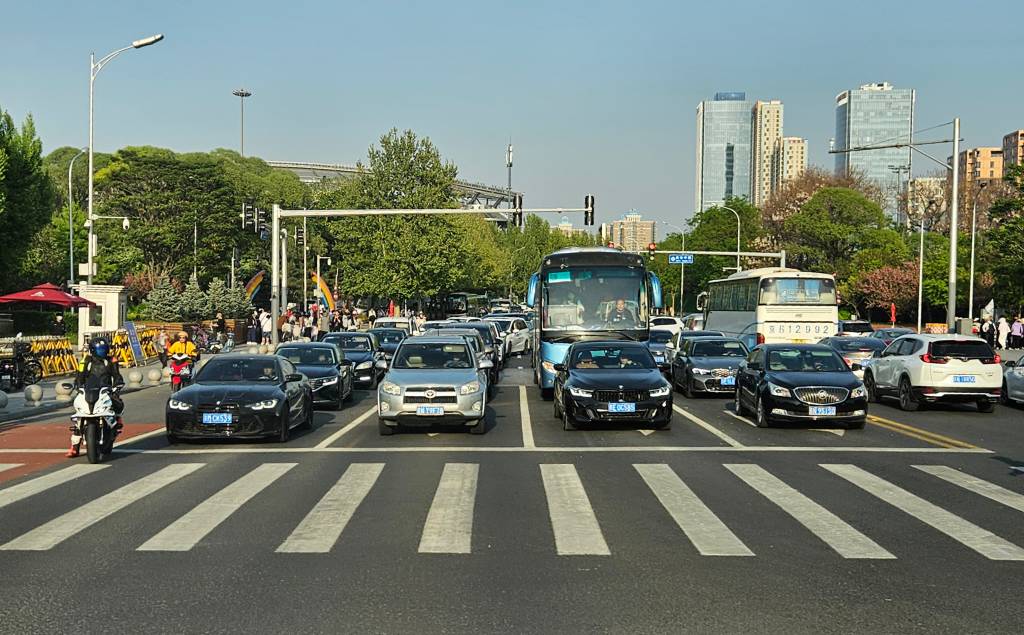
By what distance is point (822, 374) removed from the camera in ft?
61.4

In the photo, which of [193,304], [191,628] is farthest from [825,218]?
[191,628]

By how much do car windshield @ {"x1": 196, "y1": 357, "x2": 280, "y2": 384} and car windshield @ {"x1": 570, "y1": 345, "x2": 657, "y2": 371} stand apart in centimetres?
542

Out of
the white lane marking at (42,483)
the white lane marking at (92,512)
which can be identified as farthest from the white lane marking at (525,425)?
the white lane marking at (42,483)

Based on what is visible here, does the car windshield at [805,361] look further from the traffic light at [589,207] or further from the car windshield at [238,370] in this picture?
the traffic light at [589,207]

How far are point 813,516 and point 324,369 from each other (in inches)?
572

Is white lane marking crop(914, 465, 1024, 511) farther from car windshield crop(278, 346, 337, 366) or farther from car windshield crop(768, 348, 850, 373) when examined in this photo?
car windshield crop(278, 346, 337, 366)

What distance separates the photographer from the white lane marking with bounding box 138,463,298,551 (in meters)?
8.94

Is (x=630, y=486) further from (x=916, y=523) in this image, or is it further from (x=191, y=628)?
(x=191, y=628)

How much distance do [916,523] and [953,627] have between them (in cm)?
366

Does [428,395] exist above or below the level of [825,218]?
below

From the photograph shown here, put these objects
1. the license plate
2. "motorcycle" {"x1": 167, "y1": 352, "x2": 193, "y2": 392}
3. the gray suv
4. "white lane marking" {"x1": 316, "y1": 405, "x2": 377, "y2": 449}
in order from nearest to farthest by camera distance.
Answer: the license plate < "white lane marking" {"x1": 316, "y1": 405, "x2": 377, "y2": 449} < the gray suv < "motorcycle" {"x1": 167, "y1": 352, "x2": 193, "y2": 392}

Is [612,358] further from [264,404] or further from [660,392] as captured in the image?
[264,404]

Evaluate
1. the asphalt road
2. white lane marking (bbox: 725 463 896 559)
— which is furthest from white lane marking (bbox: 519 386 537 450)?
white lane marking (bbox: 725 463 896 559)

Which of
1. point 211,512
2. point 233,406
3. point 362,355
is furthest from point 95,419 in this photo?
point 362,355
